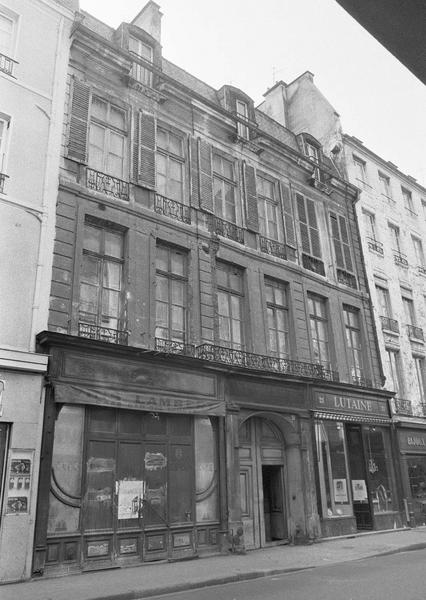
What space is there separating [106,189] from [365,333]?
10.8 m

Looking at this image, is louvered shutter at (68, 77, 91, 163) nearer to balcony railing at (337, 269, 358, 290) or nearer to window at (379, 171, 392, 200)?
balcony railing at (337, 269, 358, 290)

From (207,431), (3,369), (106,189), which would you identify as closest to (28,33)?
(106,189)

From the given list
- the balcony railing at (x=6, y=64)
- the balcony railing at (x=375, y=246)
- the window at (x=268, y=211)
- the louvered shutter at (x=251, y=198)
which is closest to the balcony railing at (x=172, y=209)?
the louvered shutter at (x=251, y=198)

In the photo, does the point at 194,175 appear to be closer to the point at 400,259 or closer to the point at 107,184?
the point at 107,184

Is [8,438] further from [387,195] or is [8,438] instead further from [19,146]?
[387,195]

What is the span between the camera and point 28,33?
1184cm

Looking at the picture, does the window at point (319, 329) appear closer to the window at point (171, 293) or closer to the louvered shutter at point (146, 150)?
the window at point (171, 293)

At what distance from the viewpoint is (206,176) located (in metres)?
14.8

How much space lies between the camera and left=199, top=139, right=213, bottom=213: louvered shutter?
14430mm

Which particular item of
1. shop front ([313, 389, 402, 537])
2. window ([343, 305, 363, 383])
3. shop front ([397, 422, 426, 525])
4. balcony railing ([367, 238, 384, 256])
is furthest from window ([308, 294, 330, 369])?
balcony railing ([367, 238, 384, 256])

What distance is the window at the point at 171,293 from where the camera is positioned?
A: 12.5 m

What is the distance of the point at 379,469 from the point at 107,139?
42.5 feet

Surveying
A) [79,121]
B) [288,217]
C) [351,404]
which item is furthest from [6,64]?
[351,404]

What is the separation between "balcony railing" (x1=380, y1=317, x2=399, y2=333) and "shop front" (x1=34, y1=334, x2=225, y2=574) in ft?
31.8
